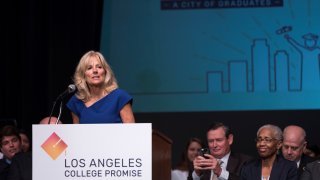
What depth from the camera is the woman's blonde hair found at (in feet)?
12.0

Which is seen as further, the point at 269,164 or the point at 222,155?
the point at 222,155

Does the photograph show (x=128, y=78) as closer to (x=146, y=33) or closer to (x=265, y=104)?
(x=146, y=33)

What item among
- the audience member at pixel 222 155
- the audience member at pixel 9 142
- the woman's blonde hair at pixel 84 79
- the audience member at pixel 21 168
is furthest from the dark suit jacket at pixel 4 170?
the woman's blonde hair at pixel 84 79

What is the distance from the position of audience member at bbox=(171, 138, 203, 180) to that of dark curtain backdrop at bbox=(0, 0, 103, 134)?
1.41m

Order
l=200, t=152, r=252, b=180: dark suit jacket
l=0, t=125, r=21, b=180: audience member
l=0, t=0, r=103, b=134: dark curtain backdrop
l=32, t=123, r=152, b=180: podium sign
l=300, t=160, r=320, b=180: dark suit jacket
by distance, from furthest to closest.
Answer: l=0, t=0, r=103, b=134: dark curtain backdrop < l=0, t=125, r=21, b=180: audience member < l=200, t=152, r=252, b=180: dark suit jacket < l=300, t=160, r=320, b=180: dark suit jacket < l=32, t=123, r=152, b=180: podium sign

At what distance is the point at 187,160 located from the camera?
20.1 feet

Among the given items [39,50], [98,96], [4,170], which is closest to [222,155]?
[4,170]

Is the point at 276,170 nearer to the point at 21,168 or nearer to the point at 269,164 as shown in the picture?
the point at 269,164

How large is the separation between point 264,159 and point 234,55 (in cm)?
189

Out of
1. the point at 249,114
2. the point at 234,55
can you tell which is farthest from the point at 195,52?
the point at 249,114

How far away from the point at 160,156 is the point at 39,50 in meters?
3.75

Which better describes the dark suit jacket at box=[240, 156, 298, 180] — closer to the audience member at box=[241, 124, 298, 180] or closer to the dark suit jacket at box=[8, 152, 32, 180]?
the audience member at box=[241, 124, 298, 180]

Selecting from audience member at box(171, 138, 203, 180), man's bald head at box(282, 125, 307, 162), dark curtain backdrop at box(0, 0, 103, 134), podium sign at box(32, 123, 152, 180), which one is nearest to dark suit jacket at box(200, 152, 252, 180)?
man's bald head at box(282, 125, 307, 162)

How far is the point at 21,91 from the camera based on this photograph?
6.96 meters
